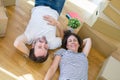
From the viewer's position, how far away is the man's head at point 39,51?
5.80 ft

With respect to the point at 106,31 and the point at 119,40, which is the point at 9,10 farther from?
the point at 119,40

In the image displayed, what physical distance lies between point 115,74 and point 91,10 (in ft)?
3.02

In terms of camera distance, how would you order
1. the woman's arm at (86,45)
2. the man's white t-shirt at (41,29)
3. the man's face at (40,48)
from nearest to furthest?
the man's face at (40,48), the man's white t-shirt at (41,29), the woman's arm at (86,45)

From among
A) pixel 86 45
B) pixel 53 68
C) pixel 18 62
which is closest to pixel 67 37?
pixel 86 45

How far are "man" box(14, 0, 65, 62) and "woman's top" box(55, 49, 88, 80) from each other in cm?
15

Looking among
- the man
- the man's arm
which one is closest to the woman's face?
the man

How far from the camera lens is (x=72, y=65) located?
1852 millimetres

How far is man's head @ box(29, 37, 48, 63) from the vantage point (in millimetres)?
1768

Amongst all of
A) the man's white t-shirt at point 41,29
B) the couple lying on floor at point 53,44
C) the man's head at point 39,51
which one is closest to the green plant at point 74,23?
the couple lying on floor at point 53,44

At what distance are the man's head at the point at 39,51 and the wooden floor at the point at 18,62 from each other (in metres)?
0.10

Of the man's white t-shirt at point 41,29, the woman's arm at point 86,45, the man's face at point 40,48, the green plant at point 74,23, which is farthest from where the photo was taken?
the green plant at point 74,23

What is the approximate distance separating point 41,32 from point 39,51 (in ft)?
0.74

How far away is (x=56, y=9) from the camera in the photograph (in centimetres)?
217

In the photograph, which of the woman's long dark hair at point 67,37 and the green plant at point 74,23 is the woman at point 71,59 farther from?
the green plant at point 74,23
